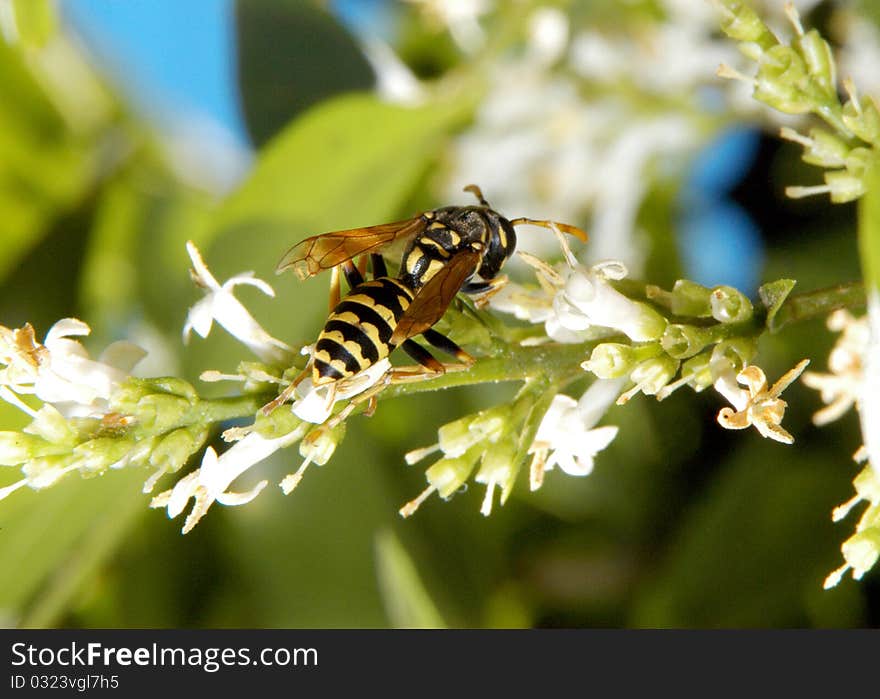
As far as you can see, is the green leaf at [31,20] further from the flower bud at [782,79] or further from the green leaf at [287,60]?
the flower bud at [782,79]

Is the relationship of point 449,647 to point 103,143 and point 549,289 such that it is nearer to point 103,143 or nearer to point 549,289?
point 549,289

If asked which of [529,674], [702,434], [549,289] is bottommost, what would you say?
[529,674]

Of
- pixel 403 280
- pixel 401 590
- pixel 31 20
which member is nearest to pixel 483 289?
pixel 403 280

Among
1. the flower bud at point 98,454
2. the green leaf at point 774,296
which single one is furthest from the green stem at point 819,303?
the flower bud at point 98,454

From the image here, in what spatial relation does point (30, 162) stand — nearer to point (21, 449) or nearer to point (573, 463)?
point (21, 449)

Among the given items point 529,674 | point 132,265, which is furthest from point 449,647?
point 132,265

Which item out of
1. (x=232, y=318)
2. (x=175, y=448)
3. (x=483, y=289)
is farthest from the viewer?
(x=483, y=289)

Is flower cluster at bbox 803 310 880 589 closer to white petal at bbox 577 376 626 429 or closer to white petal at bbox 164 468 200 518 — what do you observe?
white petal at bbox 577 376 626 429
